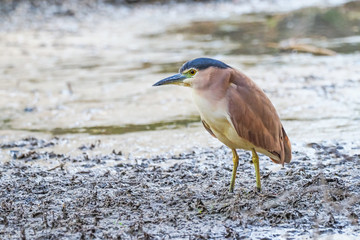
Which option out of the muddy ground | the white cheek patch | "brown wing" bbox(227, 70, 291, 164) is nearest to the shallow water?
the muddy ground

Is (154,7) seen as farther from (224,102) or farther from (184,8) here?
(224,102)

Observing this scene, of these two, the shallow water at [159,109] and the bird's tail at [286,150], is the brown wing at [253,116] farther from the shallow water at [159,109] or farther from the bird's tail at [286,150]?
the shallow water at [159,109]

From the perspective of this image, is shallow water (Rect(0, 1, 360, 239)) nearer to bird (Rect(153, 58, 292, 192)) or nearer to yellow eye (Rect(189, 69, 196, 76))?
bird (Rect(153, 58, 292, 192))

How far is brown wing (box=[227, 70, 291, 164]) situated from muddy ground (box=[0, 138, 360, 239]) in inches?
13.0

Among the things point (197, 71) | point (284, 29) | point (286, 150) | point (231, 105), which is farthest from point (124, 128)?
point (284, 29)

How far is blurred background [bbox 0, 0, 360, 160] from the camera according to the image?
19.2ft

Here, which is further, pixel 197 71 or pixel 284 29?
pixel 284 29

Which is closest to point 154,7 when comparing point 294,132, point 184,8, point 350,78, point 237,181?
point 184,8

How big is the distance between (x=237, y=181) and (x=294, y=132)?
4.75 ft

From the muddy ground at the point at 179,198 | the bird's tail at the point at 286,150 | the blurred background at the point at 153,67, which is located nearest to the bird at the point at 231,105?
the bird's tail at the point at 286,150

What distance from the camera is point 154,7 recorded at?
1680 centimetres

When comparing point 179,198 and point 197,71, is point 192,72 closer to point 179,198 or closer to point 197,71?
point 197,71

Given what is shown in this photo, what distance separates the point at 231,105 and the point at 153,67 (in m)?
5.30

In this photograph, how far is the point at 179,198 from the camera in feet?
13.1
